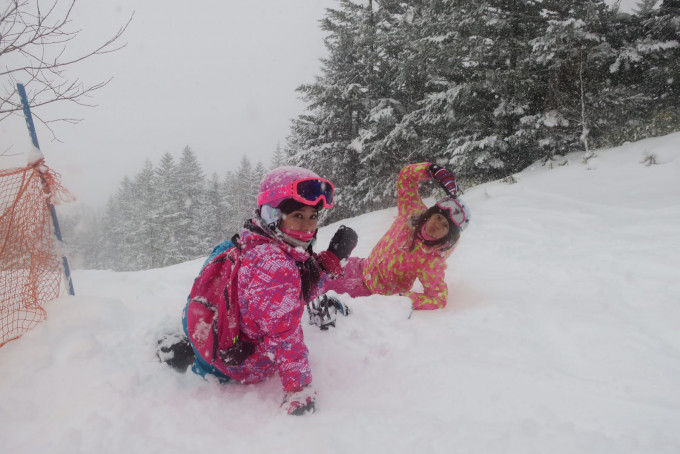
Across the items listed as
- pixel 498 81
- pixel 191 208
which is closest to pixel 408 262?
pixel 498 81

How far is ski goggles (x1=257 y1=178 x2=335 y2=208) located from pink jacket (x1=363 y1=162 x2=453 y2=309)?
5.04 feet

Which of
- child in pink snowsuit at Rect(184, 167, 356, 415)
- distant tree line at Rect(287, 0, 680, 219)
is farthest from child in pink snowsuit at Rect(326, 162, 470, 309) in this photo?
distant tree line at Rect(287, 0, 680, 219)

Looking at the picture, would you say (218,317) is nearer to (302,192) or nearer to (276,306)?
(276,306)

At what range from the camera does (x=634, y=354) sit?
2061mm

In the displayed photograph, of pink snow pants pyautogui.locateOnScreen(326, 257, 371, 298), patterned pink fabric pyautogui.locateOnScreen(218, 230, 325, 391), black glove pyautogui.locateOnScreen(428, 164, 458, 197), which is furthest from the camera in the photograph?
pink snow pants pyautogui.locateOnScreen(326, 257, 371, 298)

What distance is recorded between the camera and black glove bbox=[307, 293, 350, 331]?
2789mm

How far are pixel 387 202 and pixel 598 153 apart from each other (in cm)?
759

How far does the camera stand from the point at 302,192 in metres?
2.14

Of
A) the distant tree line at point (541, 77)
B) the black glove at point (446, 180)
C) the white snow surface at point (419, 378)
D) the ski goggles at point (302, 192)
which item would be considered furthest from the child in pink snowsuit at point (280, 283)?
the distant tree line at point (541, 77)

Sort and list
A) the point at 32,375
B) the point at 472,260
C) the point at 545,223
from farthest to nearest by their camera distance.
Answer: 1. the point at 545,223
2. the point at 472,260
3. the point at 32,375

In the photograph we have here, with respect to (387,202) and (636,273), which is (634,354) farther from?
(387,202)

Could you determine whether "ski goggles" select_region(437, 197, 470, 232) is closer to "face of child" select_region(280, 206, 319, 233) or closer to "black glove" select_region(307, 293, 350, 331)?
"black glove" select_region(307, 293, 350, 331)

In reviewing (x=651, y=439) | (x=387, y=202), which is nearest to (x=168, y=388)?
(x=651, y=439)

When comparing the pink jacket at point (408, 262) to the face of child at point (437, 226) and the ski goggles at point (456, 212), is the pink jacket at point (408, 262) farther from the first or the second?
the ski goggles at point (456, 212)
